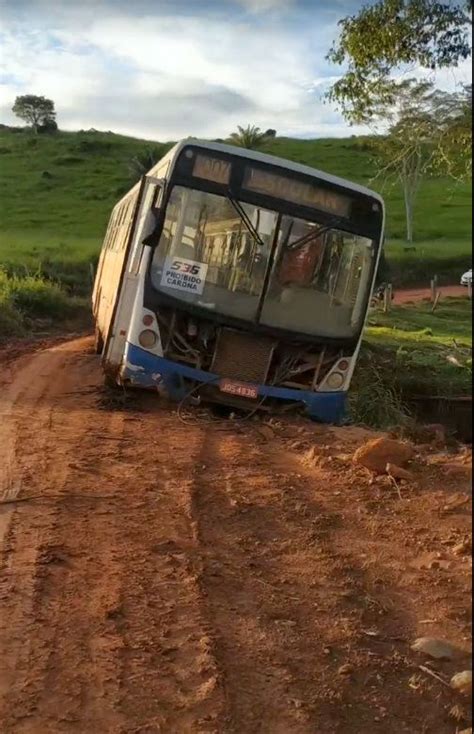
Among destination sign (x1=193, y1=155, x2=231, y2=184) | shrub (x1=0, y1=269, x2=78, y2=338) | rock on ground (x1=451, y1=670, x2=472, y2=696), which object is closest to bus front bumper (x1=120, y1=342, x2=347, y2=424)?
destination sign (x1=193, y1=155, x2=231, y2=184)

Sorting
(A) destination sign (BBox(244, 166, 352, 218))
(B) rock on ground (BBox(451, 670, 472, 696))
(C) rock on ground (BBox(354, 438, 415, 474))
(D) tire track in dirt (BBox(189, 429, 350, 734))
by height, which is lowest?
(D) tire track in dirt (BBox(189, 429, 350, 734))

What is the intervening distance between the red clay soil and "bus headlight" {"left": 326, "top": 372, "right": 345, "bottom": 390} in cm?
2214

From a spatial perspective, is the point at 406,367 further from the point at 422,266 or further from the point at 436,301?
the point at 422,266

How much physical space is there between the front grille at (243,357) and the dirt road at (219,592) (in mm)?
1707

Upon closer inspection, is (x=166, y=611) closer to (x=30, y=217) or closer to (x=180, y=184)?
(x=180, y=184)

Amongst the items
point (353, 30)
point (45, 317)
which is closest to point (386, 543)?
point (353, 30)

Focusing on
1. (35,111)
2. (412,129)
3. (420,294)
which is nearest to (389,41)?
(412,129)

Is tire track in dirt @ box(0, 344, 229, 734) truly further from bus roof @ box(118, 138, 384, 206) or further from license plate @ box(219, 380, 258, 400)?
bus roof @ box(118, 138, 384, 206)

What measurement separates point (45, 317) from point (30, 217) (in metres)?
15.7

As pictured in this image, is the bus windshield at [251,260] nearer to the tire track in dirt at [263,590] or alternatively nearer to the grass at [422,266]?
the tire track in dirt at [263,590]

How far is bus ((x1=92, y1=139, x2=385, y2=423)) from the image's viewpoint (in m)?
9.20

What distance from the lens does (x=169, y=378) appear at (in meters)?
9.50

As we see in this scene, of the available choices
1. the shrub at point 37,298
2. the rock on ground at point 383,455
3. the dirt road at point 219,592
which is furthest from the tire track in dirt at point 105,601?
the shrub at point 37,298

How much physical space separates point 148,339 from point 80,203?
3740 cm
